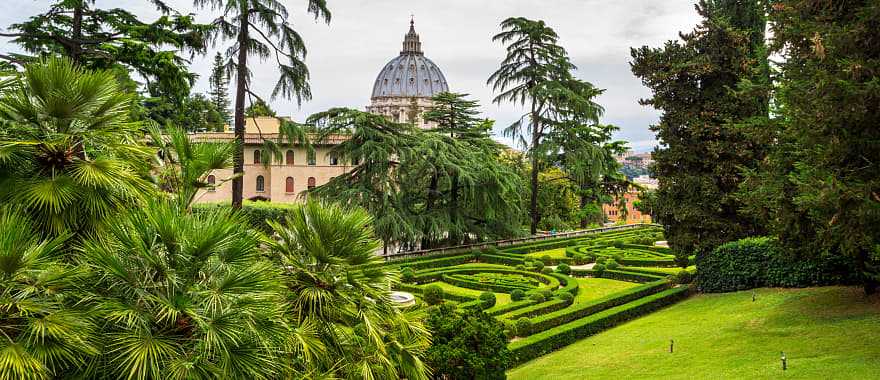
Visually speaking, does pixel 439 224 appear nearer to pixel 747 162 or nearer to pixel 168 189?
Answer: pixel 747 162

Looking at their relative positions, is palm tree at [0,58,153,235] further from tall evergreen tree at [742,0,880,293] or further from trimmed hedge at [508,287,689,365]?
tall evergreen tree at [742,0,880,293]

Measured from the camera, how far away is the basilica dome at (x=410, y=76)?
128750 millimetres

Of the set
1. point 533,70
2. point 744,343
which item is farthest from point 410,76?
point 744,343

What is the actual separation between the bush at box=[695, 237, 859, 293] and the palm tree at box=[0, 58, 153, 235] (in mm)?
13066

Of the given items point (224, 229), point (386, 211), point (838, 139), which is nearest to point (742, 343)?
point (838, 139)

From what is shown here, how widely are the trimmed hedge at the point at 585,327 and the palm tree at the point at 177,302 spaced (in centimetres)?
656

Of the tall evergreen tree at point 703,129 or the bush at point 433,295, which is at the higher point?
the tall evergreen tree at point 703,129

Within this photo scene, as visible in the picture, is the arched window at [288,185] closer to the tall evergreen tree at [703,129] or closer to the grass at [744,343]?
the tall evergreen tree at [703,129]

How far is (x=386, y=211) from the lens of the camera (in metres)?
25.1

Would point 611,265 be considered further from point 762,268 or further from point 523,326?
point 523,326

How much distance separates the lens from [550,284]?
18734 mm

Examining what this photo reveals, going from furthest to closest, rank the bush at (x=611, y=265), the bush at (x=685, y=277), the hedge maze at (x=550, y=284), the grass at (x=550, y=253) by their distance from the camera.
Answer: the grass at (x=550, y=253) → the bush at (x=611, y=265) → the bush at (x=685, y=277) → the hedge maze at (x=550, y=284)

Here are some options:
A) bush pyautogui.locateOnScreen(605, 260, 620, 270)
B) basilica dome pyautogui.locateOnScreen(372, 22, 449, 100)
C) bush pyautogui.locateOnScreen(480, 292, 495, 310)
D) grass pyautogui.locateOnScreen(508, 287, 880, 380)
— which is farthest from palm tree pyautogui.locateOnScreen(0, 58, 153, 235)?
basilica dome pyautogui.locateOnScreen(372, 22, 449, 100)

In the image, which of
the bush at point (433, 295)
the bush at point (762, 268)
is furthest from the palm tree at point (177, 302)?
the bush at point (762, 268)
